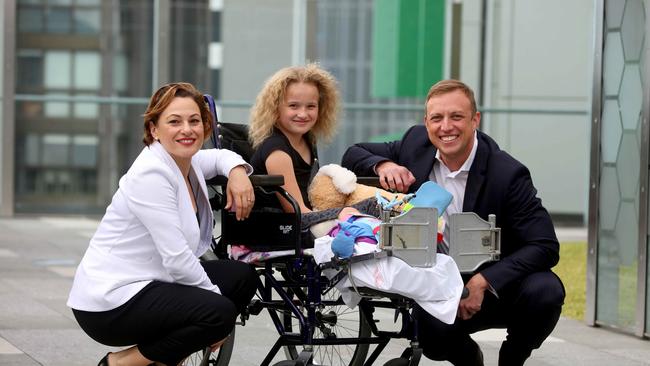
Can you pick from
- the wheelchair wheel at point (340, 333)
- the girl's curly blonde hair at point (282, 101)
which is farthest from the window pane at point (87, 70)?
the girl's curly blonde hair at point (282, 101)

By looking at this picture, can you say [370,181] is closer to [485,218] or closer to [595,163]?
[485,218]

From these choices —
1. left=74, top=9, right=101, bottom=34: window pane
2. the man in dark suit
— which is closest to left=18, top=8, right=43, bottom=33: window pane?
left=74, top=9, right=101, bottom=34: window pane

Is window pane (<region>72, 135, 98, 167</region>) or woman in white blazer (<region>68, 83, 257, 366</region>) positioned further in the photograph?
window pane (<region>72, 135, 98, 167</region>)

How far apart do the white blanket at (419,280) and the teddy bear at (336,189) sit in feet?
1.48

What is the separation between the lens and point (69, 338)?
24.3 feet

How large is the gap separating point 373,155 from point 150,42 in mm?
11793

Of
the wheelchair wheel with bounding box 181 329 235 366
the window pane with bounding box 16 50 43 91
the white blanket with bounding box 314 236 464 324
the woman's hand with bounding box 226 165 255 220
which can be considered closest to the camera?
the white blanket with bounding box 314 236 464 324

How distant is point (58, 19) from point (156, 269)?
12.5 metres

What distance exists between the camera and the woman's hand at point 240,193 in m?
5.13

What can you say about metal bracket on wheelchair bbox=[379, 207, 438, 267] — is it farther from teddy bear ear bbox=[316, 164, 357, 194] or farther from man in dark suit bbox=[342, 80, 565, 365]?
teddy bear ear bbox=[316, 164, 357, 194]

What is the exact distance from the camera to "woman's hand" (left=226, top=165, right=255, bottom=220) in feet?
16.8

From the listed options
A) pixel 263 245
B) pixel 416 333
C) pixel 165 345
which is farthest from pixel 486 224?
pixel 165 345

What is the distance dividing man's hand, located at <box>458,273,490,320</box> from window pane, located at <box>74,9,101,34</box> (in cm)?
1253

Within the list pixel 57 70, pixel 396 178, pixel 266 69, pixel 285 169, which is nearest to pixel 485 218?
pixel 396 178
